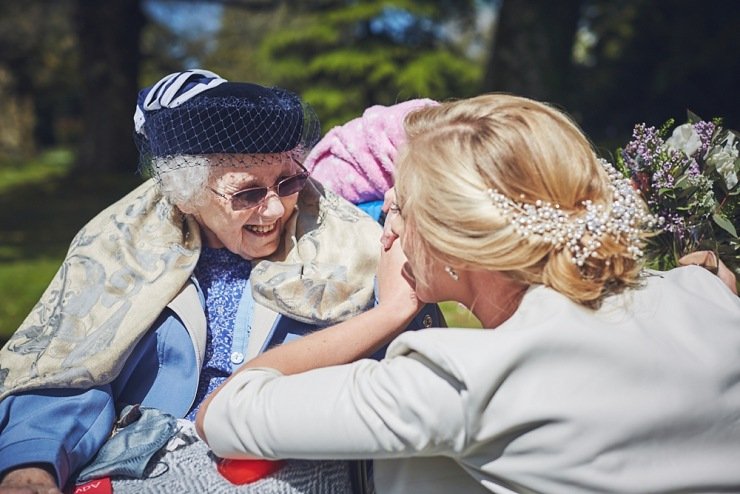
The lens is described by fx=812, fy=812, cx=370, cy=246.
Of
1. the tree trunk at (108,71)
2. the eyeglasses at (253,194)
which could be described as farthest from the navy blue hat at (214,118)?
the tree trunk at (108,71)

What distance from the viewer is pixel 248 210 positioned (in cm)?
287

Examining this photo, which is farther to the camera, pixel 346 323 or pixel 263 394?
pixel 346 323

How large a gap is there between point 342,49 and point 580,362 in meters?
19.9

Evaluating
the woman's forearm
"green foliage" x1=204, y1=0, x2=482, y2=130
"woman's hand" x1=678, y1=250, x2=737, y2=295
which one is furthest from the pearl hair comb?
"green foliage" x1=204, y1=0, x2=482, y2=130

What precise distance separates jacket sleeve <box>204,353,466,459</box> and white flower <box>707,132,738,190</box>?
4.35 ft

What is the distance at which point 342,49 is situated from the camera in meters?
20.9

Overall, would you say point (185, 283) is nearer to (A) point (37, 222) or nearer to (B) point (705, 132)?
(B) point (705, 132)

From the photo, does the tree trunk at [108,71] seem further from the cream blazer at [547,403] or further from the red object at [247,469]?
the cream blazer at [547,403]

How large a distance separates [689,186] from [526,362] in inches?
43.1

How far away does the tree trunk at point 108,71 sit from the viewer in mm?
15680

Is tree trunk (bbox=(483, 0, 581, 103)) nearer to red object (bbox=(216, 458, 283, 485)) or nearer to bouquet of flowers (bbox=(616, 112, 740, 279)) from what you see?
bouquet of flowers (bbox=(616, 112, 740, 279))

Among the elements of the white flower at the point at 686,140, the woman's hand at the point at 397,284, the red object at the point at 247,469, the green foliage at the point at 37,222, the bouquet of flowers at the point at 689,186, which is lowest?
the green foliage at the point at 37,222

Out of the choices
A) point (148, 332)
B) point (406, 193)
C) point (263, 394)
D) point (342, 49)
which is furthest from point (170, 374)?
point (342, 49)

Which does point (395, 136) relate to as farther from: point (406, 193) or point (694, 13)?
point (694, 13)
